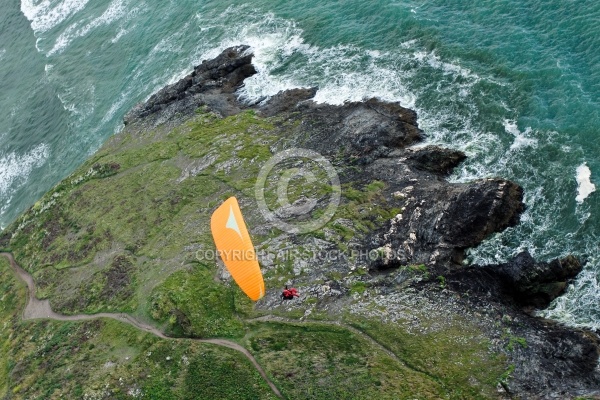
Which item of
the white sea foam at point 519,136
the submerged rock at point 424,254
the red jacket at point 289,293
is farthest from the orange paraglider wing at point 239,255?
the white sea foam at point 519,136

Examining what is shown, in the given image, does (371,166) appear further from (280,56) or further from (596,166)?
(280,56)

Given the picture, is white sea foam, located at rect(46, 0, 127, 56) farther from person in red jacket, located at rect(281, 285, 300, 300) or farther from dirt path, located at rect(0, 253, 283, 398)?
person in red jacket, located at rect(281, 285, 300, 300)

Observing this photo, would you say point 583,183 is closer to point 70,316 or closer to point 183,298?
point 183,298

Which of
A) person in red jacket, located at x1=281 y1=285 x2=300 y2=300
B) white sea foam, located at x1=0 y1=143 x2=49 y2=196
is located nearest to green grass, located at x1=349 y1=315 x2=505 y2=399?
person in red jacket, located at x1=281 y1=285 x2=300 y2=300

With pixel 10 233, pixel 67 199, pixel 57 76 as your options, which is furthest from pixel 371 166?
pixel 57 76

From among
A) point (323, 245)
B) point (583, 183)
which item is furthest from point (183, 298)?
point (583, 183)

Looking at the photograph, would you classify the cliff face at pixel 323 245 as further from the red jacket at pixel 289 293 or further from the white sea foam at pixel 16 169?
the white sea foam at pixel 16 169

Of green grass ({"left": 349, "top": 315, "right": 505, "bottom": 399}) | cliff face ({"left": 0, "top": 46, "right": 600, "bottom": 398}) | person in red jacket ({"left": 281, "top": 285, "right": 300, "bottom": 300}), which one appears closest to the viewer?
green grass ({"left": 349, "top": 315, "right": 505, "bottom": 399})
